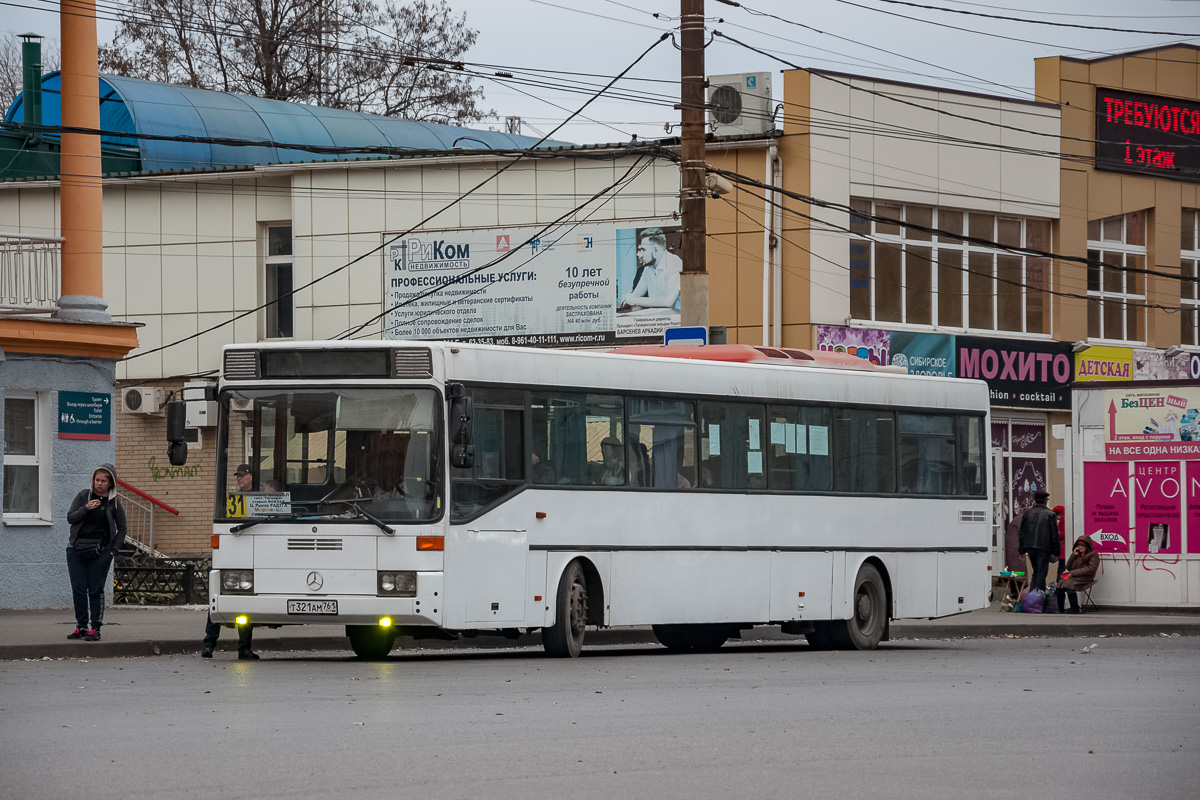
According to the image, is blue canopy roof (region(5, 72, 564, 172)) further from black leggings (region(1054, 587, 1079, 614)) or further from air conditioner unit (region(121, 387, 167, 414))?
black leggings (region(1054, 587, 1079, 614))

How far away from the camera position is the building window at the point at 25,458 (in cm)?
2195

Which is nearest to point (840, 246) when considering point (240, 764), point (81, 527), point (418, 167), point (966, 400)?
point (418, 167)

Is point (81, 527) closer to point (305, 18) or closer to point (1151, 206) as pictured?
point (1151, 206)

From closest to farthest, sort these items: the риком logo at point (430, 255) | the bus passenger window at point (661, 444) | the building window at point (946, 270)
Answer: the bus passenger window at point (661, 444) → the building window at point (946, 270) → the риком logo at point (430, 255)

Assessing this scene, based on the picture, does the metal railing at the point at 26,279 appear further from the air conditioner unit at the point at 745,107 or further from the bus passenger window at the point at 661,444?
the air conditioner unit at the point at 745,107

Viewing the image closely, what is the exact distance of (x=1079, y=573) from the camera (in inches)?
1045

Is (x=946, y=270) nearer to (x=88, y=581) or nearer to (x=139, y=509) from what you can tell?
(x=139, y=509)

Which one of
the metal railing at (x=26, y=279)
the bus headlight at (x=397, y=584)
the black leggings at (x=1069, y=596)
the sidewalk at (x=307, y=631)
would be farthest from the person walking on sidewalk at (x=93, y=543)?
the black leggings at (x=1069, y=596)

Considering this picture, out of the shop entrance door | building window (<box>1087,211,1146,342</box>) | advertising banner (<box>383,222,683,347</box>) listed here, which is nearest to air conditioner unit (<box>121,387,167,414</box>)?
advertising banner (<box>383,222,683,347</box>)

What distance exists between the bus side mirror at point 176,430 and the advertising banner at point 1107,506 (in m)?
15.9

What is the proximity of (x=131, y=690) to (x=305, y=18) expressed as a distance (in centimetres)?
3412

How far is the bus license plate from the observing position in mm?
14680

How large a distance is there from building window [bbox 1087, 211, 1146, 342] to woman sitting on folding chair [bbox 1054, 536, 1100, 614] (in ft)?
28.8

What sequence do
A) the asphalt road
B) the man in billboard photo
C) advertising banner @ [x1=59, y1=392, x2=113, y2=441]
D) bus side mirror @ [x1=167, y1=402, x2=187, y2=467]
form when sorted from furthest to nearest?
1. the man in billboard photo
2. advertising banner @ [x1=59, y1=392, x2=113, y2=441]
3. bus side mirror @ [x1=167, y1=402, x2=187, y2=467]
4. the asphalt road
